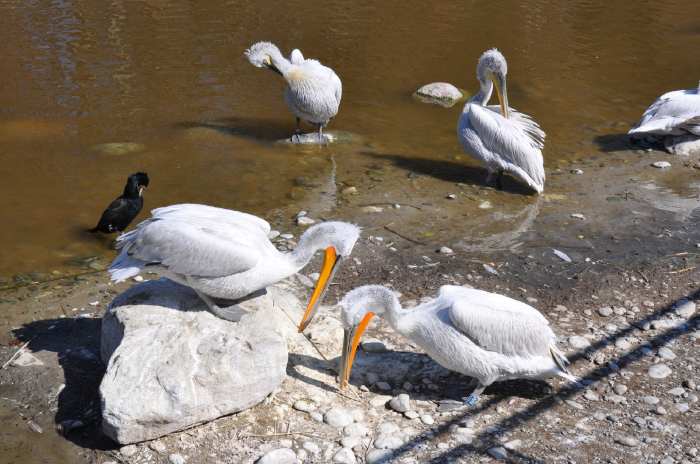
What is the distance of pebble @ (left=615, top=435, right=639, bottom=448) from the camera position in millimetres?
3688

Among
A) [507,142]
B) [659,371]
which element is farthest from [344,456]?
[507,142]

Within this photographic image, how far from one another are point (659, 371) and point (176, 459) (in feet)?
7.99

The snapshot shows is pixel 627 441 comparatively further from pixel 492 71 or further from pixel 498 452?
pixel 492 71

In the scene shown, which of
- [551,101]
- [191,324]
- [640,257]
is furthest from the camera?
[551,101]

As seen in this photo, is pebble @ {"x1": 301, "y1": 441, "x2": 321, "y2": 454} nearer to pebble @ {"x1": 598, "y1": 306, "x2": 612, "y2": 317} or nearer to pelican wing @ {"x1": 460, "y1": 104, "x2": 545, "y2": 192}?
pebble @ {"x1": 598, "y1": 306, "x2": 612, "y2": 317}

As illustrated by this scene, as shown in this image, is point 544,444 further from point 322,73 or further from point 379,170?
point 322,73

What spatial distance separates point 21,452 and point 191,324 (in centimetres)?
93

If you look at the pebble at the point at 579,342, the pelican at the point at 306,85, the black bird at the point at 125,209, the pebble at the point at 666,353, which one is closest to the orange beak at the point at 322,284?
the pebble at the point at 579,342

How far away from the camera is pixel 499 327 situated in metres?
3.89

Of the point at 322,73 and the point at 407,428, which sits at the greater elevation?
the point at 322,73

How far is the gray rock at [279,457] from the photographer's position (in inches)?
139

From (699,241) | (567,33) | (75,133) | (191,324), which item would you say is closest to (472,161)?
(699,241)

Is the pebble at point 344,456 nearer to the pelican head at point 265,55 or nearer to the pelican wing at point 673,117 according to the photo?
the pelican head at point 265,55

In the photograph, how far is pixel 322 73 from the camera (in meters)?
7.73
